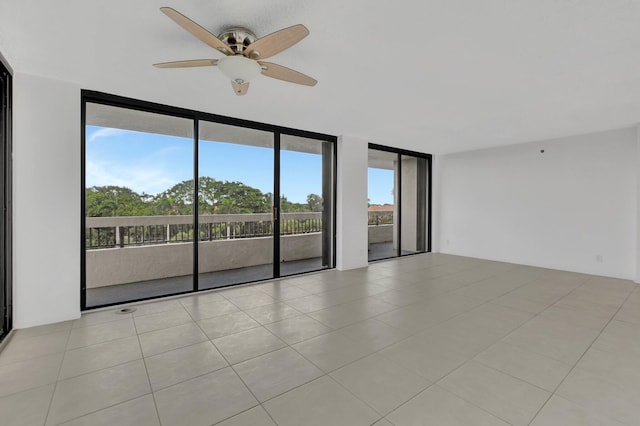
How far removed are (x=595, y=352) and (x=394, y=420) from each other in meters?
2.05

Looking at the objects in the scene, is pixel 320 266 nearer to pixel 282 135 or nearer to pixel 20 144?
pixel 282 135

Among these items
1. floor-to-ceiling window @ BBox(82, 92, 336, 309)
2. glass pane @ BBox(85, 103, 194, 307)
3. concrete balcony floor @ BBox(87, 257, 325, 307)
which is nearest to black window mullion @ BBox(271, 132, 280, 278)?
floor-to-ceiling window @ BBox(82, 92, 336, 309)

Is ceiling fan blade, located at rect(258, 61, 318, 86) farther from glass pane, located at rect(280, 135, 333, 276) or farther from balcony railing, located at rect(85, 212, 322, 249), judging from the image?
balcony railing, located at rect(85, 212, 322, 249)

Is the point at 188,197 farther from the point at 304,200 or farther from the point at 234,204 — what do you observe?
the point at 304,200

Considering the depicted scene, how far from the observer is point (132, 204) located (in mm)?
4312

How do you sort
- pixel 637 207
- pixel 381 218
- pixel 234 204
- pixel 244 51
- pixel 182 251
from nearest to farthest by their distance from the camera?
pixel 244 51 < pixel 637 207 < pixel 182 251 < pixel 234 204 < pixel 381 218

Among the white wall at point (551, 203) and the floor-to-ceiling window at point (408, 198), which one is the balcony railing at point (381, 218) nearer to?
the floor-to-ceiling window at point (408, 198)

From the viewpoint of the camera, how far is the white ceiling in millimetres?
1890

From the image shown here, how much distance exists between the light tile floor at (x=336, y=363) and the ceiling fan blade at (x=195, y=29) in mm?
2347

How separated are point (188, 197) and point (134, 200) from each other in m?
0.86

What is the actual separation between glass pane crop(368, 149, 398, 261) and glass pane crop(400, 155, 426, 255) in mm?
383

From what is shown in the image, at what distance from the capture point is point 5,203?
8.76ft

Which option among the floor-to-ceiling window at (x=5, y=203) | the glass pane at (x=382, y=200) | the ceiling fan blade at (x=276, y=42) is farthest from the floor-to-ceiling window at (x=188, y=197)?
the ceiling fan blade at (x=276, y=42)

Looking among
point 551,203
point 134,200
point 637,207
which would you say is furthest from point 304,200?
point 637,207
